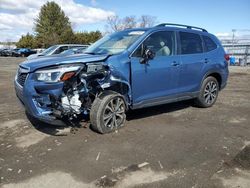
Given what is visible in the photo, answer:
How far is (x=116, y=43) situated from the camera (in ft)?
20.9

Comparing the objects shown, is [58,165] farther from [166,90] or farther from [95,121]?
[166,90]

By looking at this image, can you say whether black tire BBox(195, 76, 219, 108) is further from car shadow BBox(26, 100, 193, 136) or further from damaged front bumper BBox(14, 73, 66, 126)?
damaged front bumper BBox(14, 73, 66, 126)

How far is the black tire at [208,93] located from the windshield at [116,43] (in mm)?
2310

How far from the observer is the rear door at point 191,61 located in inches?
268

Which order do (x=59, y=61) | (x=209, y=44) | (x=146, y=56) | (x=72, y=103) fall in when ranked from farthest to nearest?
(x=209, y=44), (x=146, y=56), (x=72, y=103), (x=59, y=61)

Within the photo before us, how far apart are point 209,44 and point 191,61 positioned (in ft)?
3.43

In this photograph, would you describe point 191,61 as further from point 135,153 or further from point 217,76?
point 135,153

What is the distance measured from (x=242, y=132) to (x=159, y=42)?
2398mm

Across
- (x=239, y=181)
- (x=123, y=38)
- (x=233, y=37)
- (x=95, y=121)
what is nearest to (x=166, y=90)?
(x=123, y=38)

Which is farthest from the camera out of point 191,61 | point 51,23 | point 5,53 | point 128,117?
point 51,23

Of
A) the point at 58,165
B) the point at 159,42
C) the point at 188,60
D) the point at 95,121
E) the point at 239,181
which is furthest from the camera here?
the point at 188,60

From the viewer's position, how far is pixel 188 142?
5211mm

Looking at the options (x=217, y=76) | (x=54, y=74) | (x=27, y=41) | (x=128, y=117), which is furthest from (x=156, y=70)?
(x=27, y=41)

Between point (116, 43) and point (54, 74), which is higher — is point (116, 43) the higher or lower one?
the higher one
